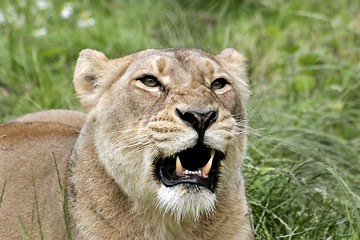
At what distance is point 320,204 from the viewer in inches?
188

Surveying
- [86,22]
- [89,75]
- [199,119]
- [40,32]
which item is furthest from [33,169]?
[86,22]

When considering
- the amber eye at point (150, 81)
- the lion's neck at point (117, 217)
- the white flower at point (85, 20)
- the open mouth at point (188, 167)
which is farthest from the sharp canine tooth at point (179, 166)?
the white flower at point (85, 20)

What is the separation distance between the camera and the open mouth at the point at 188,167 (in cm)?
336

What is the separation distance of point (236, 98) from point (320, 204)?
4.47 ft

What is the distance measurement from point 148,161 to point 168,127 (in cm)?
27

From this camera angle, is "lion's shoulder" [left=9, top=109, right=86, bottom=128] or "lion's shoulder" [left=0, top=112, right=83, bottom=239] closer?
"lion's shoulder" [left=0, top=112, right=83, bottom=239]

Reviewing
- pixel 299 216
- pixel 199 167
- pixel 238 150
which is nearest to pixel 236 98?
pixel 238 150

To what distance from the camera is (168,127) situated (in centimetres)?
331

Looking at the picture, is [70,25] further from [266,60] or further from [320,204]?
[320,204]

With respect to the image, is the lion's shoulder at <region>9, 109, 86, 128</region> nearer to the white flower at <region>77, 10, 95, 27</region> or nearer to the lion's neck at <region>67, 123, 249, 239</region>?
the lion's neck at <region>67, 123, 249, 239</region>

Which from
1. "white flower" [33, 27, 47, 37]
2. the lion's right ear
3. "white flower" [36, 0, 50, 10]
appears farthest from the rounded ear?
"white flower" [36, 0, 50, 10]

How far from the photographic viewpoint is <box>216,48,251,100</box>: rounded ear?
14.3 ft

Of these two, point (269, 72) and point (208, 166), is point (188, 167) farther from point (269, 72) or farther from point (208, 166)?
point (269, 72)

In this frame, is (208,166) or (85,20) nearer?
(208,166)
